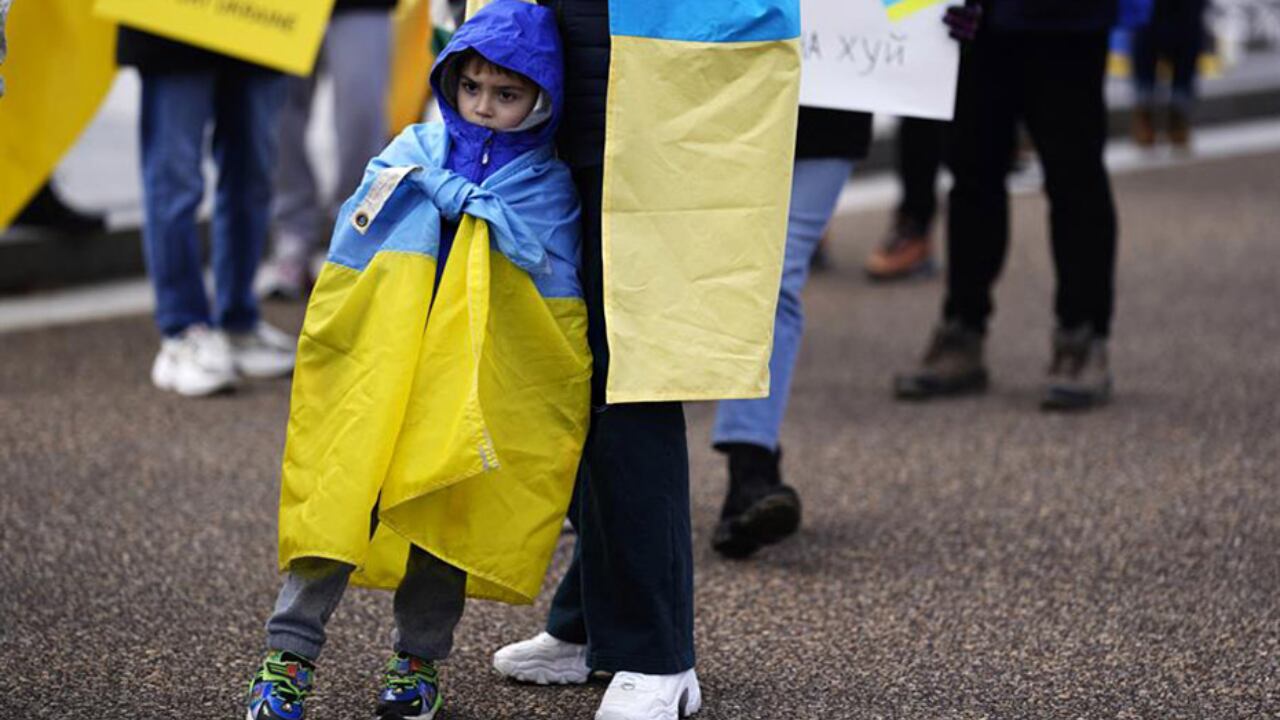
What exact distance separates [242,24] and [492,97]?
101 inches

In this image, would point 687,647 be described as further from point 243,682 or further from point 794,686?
point 243,682

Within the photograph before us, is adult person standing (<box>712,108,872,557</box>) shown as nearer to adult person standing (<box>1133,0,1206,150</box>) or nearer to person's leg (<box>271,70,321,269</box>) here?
person's leg (<box>271,70,321,269</box>)

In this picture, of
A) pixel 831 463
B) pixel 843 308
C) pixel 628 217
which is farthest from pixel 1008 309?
pixel 628 217

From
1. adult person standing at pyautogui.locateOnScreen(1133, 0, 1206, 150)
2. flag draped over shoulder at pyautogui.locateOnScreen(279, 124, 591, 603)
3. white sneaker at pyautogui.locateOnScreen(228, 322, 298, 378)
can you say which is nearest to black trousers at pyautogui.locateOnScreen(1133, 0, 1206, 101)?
adult person standing at pyautogui.locateOnScreen(1133, 0, 1206, 150)

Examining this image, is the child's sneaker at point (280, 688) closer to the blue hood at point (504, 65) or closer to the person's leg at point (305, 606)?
the person's leg at point (305, 606)

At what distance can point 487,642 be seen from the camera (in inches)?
147

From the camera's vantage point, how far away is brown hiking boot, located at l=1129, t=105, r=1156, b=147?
40.9 ft

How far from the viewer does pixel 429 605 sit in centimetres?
324

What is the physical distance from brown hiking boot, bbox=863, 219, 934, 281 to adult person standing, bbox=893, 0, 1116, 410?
205 cm

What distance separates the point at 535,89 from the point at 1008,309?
4537 mm

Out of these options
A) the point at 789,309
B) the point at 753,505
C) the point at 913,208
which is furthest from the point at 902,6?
the point at 913,208

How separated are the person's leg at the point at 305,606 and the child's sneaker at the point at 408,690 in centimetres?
17

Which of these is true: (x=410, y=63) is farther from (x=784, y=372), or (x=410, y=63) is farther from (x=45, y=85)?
(x=784, y=372)

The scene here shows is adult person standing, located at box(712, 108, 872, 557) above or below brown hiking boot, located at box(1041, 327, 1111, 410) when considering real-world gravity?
above
